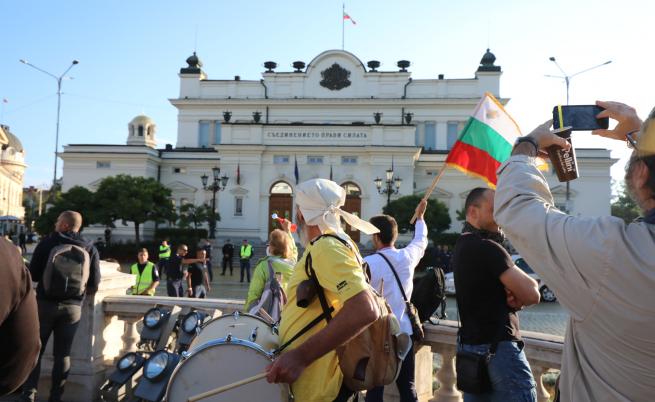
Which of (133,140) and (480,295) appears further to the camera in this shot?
(133,140)

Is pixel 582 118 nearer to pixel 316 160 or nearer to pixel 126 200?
pixel 126 200

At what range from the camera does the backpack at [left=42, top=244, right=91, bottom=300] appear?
4910 mm

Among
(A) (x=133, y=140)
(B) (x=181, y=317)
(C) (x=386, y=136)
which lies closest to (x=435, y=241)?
(C) (x=386, y=136)

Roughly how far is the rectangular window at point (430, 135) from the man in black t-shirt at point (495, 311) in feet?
155

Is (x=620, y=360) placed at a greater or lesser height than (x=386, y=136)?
lesser

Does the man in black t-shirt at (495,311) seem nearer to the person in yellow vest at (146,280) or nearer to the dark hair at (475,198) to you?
the dark hair at (475,198)

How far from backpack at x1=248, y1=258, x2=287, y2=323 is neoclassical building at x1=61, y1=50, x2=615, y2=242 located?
28.3m

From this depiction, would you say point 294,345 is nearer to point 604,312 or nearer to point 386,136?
point 604,312

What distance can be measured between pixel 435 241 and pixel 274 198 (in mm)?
13517

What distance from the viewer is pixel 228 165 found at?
4078 centimetres

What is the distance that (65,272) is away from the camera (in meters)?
4.96

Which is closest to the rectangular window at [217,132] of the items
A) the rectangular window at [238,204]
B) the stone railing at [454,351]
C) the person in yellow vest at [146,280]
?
the rectangular window at [238,204]

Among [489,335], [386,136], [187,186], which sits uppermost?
[386,136]

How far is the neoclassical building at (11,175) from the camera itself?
96688 millimetres
